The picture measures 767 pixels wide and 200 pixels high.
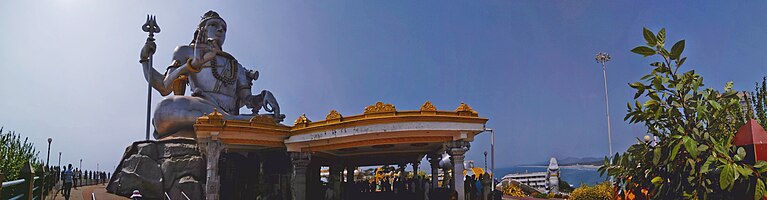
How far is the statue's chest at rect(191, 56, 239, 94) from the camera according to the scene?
80.3 feet

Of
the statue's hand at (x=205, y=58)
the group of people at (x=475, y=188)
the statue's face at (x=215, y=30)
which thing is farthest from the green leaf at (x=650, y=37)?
the statue's face at (x=215, y=30)

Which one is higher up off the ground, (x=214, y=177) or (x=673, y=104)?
(x=673, y=104)

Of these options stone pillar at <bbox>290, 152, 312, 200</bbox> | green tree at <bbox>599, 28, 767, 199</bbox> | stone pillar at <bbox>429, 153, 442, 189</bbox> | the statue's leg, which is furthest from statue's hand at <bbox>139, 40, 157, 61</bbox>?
green tree at <bbox>599, 28, 767, 199</bbox>

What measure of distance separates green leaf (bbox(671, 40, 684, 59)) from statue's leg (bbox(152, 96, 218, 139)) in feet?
71.2

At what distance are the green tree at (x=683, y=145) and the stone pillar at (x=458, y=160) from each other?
9.08 m

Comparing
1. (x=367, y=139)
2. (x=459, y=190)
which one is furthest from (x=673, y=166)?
(x=367, y=139)

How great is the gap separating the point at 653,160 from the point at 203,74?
23.7 meters

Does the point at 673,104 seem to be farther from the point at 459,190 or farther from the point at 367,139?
the point at 367,139

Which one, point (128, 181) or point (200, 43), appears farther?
point (200, 43)

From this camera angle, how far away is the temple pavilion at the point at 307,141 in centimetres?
1270

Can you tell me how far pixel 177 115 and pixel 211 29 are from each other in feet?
16.1

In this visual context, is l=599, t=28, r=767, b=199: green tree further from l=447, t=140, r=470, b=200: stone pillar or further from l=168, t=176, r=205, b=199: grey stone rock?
l=168, t=176, r=205, b=199: grey stone rock

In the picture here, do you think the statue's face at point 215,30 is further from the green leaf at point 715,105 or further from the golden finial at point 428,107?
the green leaf at point 715,105

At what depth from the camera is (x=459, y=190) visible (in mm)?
12406
